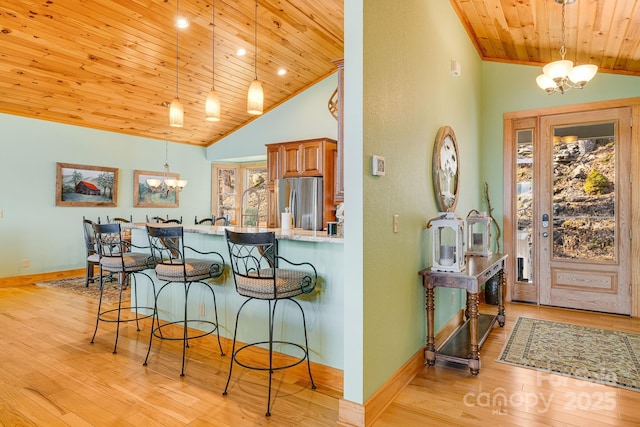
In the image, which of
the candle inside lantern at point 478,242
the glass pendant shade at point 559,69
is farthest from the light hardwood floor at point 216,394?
the glass pendant shade at point 559,69

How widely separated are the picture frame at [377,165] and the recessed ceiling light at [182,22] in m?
3.88

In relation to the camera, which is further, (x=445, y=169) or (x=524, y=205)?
(x=524, y=205)

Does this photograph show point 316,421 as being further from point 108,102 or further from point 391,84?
point 108,102

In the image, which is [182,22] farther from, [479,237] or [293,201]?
[479,237]

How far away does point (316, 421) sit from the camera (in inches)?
84.3

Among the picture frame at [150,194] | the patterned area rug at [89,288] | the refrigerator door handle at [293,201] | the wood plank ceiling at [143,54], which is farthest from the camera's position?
the picture frame at [150,194]

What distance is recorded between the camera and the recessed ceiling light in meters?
4.67

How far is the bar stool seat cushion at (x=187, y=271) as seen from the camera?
2820mm

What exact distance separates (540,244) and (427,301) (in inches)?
106

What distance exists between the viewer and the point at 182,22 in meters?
4.74

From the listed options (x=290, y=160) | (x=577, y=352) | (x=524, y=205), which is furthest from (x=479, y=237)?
(x=290, y=160)

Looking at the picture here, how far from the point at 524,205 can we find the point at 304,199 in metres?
3.39

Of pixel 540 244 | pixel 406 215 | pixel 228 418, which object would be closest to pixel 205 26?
pixel 406 215

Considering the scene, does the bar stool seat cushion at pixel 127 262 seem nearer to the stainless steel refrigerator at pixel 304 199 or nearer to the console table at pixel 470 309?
the console table at pixel 470 309
